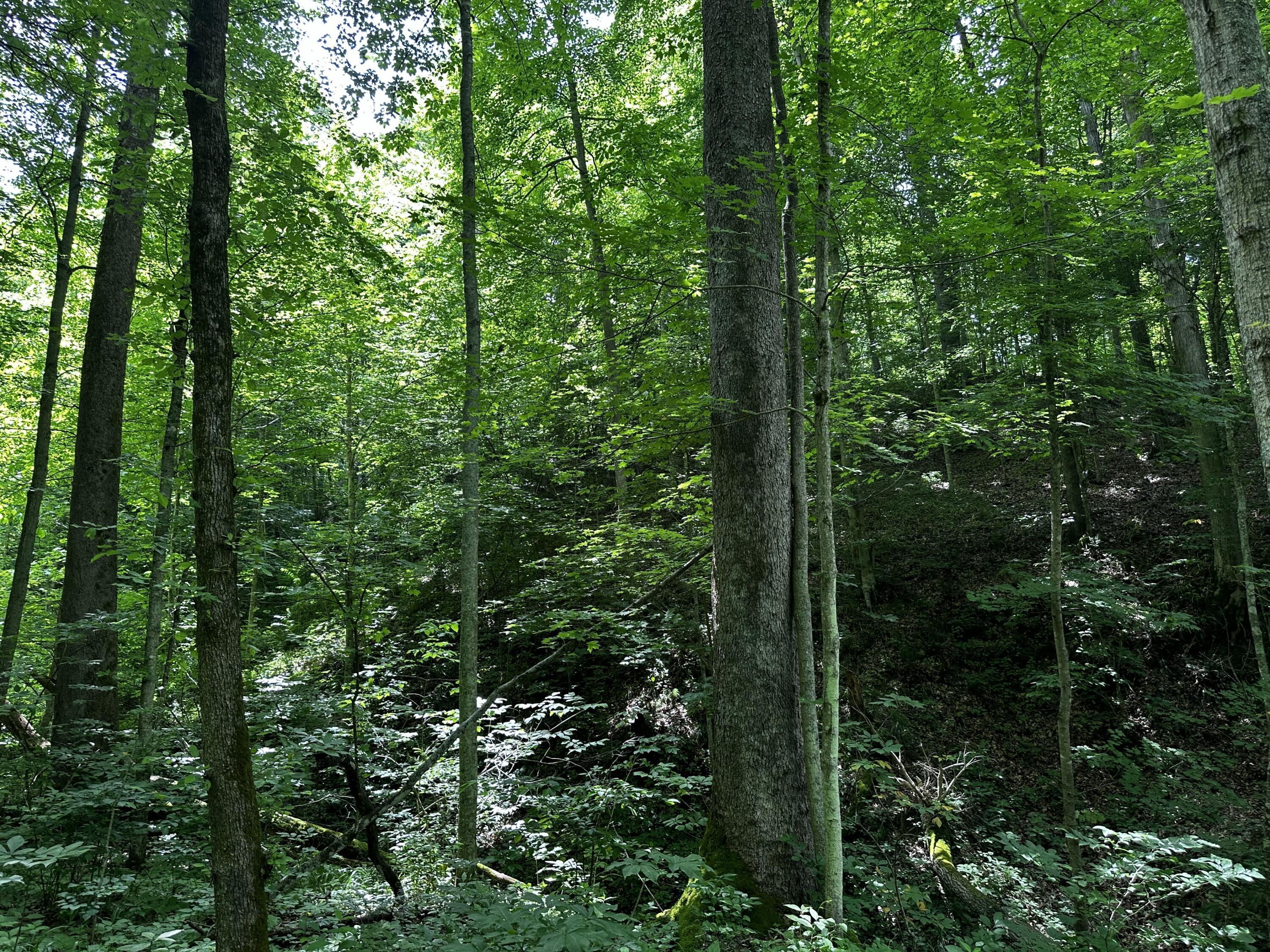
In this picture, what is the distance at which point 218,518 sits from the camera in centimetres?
309

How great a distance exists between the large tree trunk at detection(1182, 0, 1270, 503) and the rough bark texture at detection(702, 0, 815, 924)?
2390 millimetres

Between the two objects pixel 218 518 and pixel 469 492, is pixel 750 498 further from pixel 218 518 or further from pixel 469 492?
pixel 218 518

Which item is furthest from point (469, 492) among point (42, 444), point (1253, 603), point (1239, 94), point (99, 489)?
point (1253, 603)

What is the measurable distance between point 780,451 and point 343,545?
728 cm

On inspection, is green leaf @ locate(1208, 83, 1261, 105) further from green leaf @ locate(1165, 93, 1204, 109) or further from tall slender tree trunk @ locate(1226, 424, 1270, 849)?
tall slender tree trunk @ locate(1226, 424, 1270, 849)

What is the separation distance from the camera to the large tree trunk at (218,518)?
9.43ft

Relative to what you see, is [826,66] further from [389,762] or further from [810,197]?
[389,762]

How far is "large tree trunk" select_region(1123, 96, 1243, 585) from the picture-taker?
→ 7828mm

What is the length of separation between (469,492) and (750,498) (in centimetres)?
268

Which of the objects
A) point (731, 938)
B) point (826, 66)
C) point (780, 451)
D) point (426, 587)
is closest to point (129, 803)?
point (731, 938)

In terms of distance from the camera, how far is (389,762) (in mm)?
6812

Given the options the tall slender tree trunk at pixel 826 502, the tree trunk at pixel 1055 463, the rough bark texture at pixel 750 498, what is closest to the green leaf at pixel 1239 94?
the tall slender tree trunk at pixel 826 502

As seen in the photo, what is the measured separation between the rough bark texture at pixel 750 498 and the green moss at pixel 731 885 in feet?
0.06

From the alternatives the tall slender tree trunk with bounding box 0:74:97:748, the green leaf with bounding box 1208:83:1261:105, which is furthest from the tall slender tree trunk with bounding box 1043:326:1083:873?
the tall slender tree trunk with bounding box 0:74:97:748
